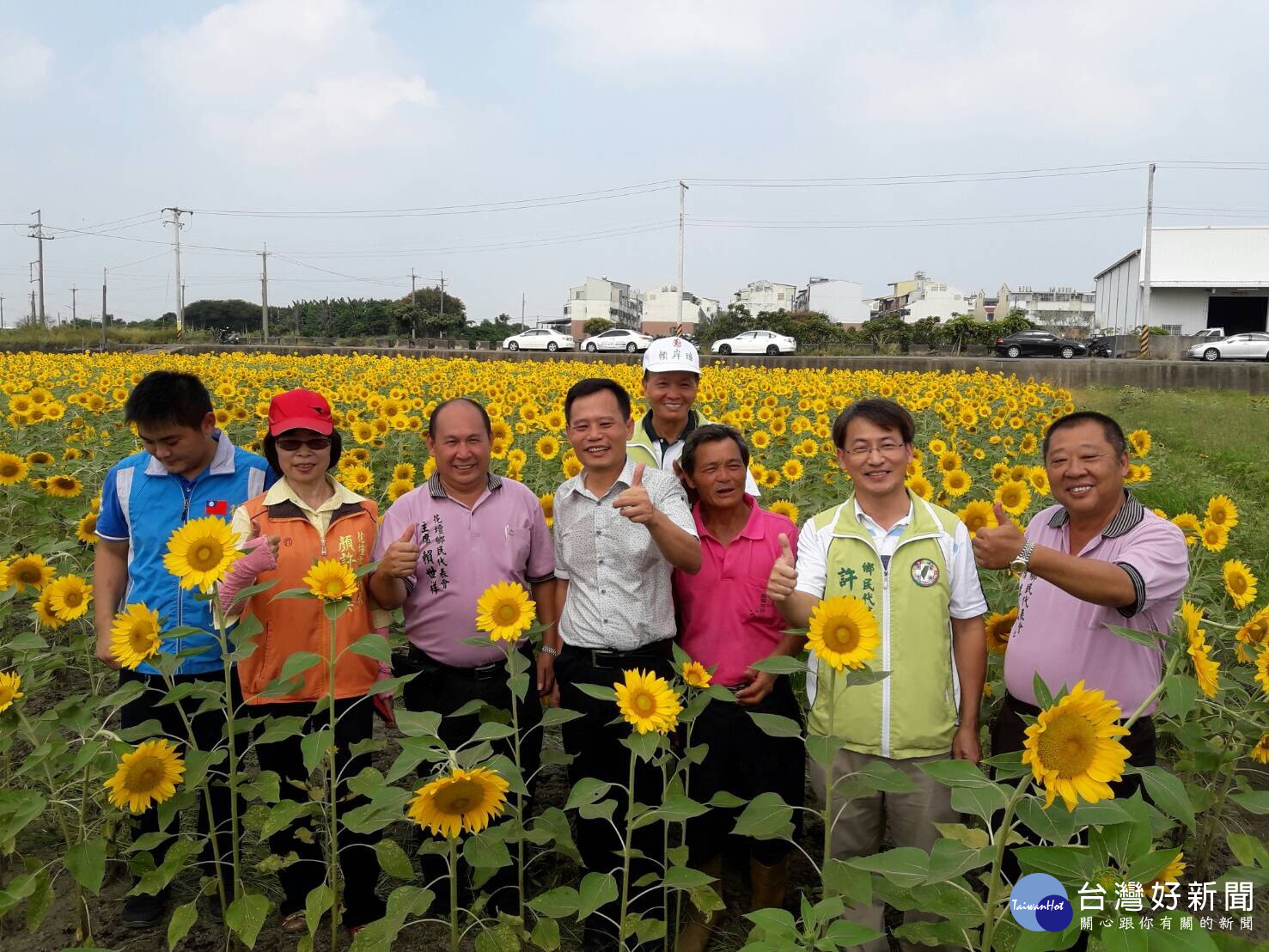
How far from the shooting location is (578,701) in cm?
243

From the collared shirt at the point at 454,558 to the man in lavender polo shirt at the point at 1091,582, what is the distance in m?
1.26

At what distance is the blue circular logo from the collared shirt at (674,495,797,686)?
3.46ft

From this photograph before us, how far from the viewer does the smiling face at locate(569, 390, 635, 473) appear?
244 cm

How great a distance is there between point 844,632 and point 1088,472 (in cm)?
94

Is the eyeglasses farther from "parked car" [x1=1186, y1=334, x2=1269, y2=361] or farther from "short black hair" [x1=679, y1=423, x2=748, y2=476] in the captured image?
"parked car" [x1=1186, y1=334, x2=1269, y2=361]

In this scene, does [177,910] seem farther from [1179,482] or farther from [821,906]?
[1179,482]

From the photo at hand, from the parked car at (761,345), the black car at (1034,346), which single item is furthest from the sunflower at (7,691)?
the black car at (1034,346)

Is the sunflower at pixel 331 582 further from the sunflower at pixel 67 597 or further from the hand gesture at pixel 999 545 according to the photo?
the hand gesture at pixel 999 545

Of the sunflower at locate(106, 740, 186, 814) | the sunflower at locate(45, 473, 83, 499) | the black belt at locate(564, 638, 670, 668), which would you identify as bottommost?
the sunflower at locate(106, 740, 186, 814)

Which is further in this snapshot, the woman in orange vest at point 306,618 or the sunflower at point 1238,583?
the sunflower at point 1238,583

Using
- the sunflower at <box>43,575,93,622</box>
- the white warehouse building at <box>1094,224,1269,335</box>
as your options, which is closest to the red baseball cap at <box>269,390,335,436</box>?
the sunflower at <box>43,575,93,622</box>

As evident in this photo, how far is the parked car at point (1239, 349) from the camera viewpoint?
2573 cm

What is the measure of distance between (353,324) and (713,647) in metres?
76.2

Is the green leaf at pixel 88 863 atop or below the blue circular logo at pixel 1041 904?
below
